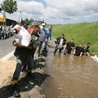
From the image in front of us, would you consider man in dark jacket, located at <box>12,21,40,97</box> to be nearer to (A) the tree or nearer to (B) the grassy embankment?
(B) the grassy embankment

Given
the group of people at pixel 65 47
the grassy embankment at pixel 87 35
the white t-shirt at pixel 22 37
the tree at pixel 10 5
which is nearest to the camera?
the white t-shirt at pixel 22 37

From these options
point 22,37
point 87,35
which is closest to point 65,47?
point 22,37

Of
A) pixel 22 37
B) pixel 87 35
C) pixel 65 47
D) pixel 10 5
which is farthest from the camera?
pixel 10 5

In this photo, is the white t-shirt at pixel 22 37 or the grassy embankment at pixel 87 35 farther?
the grassy embankment at pixel 87 35

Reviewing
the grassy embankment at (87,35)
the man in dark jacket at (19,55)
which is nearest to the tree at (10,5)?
the grassy embankment at (87,35)

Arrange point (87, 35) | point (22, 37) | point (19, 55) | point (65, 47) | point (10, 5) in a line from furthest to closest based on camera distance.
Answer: point (10, 5) → point (87, 35) → point (65, 47) → point (19, 55) → point (22, 37)

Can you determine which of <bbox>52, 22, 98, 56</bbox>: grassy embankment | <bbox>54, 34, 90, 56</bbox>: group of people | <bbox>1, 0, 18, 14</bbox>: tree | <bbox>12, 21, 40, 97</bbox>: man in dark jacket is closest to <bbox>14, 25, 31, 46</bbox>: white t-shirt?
<bbox>12, 21, 40, 97</bbox>: man in dark jacket

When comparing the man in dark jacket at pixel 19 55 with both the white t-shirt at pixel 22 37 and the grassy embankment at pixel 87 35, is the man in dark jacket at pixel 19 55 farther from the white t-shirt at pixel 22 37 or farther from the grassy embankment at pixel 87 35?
the grassy embankment at pixel 87 35

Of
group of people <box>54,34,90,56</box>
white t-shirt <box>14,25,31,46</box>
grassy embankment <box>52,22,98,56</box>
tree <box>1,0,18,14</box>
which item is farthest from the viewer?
tree <box>1,0,18,14</box>

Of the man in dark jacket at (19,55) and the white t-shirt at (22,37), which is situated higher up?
the white t-shirt at (22,37)

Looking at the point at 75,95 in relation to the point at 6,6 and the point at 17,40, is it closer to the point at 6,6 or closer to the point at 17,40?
the point at 17,40

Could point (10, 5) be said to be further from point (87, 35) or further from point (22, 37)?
point (22, 37)

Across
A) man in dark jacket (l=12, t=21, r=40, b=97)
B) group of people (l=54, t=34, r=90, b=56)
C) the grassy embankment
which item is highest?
man in dark jacket (l=12, t=21, r=40, b=97)

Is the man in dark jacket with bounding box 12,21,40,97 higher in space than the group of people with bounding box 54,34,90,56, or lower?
higher
